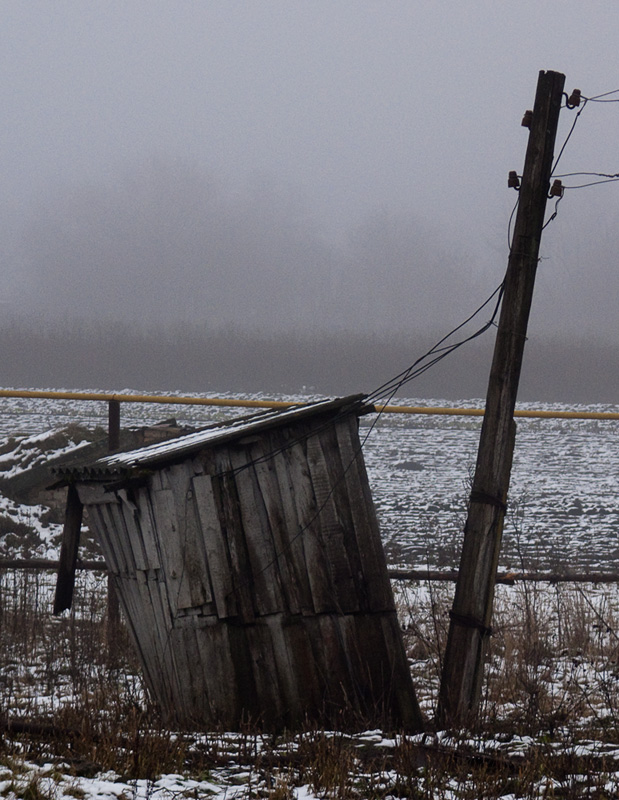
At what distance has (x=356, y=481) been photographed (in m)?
5.19

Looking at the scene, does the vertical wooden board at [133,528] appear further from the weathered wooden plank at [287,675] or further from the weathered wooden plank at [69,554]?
the weathered wooden plank at [287,675]

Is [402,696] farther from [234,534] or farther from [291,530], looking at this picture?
[234,534]

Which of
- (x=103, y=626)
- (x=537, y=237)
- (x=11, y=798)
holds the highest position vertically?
(x=537, y=237)

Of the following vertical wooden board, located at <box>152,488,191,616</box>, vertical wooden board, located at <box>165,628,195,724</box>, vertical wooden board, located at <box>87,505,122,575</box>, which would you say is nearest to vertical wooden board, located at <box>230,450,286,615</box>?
vertical wooden board, located at <box>152,488,191,616</box>

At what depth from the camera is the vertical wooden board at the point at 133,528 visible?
519cm

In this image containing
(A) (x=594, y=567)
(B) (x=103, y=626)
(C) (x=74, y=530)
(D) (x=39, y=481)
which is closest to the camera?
(C) (x=74, y=530)

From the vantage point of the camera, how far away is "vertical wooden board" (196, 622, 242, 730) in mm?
4922

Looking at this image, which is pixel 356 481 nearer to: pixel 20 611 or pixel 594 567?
pixel 20 611

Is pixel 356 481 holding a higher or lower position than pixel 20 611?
higher

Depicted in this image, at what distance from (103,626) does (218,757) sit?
357 cm

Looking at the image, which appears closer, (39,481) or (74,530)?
(74,530)

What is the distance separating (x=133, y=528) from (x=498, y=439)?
2.57m

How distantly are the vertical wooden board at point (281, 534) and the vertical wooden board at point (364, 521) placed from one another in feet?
1.38

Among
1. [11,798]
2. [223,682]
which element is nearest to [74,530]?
[223,682]
